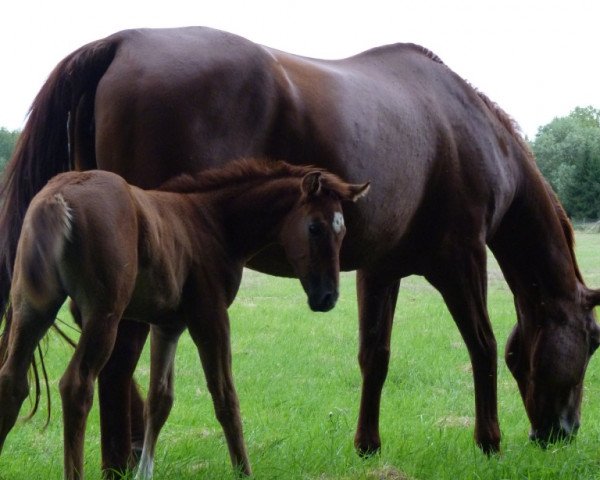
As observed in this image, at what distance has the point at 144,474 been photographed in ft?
14.6

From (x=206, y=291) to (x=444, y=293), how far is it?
88.7 inches

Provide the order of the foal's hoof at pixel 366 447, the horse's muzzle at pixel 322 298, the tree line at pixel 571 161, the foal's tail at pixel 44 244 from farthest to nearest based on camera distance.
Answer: the tree line at pixel 571 161 → the foal's hoof at pixel 366 447 → the horse's muzzle at pixel 322 298 → the foal's tail at pixel 44 244

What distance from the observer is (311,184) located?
14.2 feet

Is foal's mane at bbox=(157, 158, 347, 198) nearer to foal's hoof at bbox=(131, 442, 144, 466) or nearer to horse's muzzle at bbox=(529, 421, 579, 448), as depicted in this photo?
foal's hoof at bbox=(131, 442, 144, 466)

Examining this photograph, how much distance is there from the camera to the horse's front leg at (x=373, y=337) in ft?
20.5

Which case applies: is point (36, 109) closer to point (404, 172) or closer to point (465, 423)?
point (404, 172)

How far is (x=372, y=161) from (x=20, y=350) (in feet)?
7.23

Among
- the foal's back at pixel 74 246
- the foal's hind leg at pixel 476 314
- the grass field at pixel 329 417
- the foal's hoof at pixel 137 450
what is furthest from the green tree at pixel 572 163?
the foal's back at pixel 74 246

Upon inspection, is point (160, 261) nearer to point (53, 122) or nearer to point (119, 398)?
point (119, 398)

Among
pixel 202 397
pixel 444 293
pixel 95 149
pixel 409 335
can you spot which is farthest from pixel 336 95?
pixel 409 335

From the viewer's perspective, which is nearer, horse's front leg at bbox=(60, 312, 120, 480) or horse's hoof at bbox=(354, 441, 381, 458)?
horse's front leg at bbox=(60, 312, 120, 480)

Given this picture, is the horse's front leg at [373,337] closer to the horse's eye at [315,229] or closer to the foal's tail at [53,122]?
the horse's eye at [315,229]

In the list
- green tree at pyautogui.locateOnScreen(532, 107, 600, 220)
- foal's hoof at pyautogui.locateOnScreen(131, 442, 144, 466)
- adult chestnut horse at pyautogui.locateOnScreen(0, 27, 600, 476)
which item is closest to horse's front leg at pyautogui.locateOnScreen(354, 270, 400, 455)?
adult chestnut horse at pyautogui.locateOnScreen(0, 27, 600, 476)

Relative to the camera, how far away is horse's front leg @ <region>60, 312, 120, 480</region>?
3598 mm
